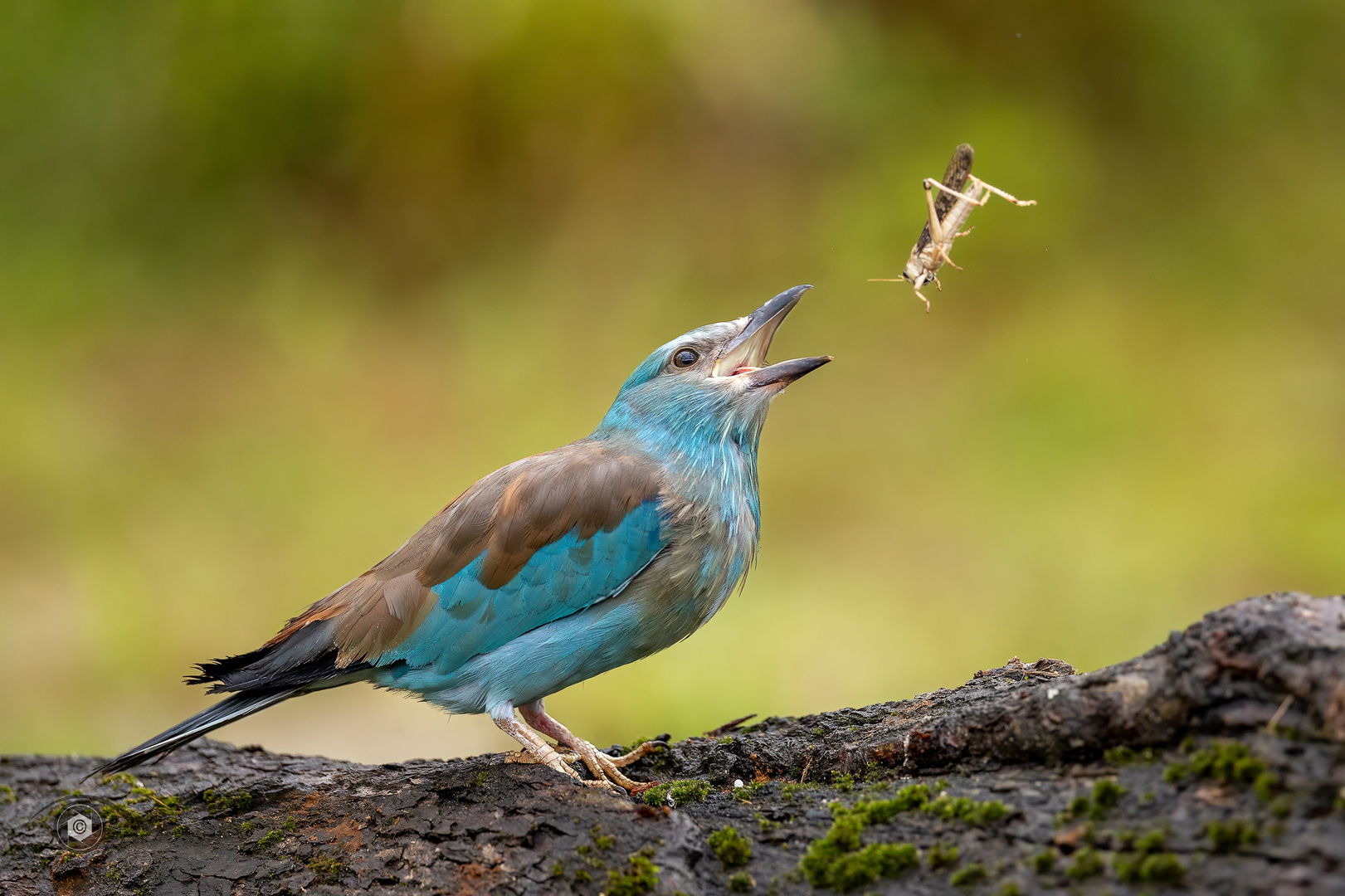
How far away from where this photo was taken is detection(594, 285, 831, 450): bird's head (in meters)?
4.96

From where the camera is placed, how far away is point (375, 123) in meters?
11.0

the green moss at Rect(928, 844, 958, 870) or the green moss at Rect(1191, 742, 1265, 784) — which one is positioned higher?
the green moss at Rect(1191, 742, 1265, 784)

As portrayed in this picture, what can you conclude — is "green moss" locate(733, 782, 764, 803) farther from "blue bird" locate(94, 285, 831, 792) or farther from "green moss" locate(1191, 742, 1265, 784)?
"green moss" locate(1191, 742, 1265, 784)

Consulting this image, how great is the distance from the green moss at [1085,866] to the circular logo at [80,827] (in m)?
3.93

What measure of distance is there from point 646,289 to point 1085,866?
8327 mm

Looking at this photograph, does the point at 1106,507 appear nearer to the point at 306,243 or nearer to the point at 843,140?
the point at 843,140

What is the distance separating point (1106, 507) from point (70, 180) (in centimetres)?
998

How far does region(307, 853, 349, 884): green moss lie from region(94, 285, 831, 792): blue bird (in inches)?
29.6

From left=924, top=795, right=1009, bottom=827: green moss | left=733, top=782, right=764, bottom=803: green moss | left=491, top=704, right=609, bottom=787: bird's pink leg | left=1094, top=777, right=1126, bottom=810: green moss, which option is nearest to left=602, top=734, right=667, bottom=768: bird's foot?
left=491, top=704, right=609, bottom=787: bird's pink leg

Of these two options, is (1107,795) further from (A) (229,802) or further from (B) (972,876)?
(A) (229,802)

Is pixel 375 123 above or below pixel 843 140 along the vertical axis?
above

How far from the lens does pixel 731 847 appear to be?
11.3 feet

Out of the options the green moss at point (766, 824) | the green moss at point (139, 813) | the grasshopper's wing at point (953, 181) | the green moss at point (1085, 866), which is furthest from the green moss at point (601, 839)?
the grasshopper's wing at point (953, 181)

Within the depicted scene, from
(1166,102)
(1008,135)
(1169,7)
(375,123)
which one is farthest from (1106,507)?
(375,123)
